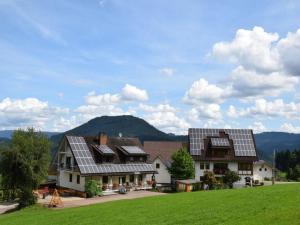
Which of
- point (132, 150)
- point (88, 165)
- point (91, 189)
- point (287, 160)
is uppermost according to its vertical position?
point (132, 150)

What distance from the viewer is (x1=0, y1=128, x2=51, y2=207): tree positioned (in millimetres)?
44719

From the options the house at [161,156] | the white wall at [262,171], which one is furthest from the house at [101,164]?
the white wall at [262,171]

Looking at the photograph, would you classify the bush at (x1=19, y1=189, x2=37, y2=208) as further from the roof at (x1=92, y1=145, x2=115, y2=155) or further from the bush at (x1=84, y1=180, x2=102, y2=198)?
the roof at (x1=92, y1=145, x2=115, y2=155)

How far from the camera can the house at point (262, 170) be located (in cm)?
7675

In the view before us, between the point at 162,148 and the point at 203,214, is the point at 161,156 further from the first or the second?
the point at 203,214

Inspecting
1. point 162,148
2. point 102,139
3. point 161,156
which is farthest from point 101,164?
point 162,148

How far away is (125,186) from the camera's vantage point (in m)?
59.0

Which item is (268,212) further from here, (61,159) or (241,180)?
(241,180)

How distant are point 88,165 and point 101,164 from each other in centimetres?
225

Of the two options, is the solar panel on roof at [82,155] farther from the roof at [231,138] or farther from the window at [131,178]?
the roof at [231,138]

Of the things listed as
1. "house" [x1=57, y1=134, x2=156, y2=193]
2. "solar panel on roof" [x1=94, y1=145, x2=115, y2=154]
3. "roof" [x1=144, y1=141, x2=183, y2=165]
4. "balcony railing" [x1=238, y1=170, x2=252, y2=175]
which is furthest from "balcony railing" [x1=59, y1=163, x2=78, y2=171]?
"balcony railing" [x1=238, y1=170, x2=252, y2=175]

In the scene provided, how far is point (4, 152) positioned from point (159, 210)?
2357 centimetres

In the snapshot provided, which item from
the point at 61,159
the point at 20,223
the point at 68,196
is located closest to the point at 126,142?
the point at 61,159

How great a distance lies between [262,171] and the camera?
256ft
